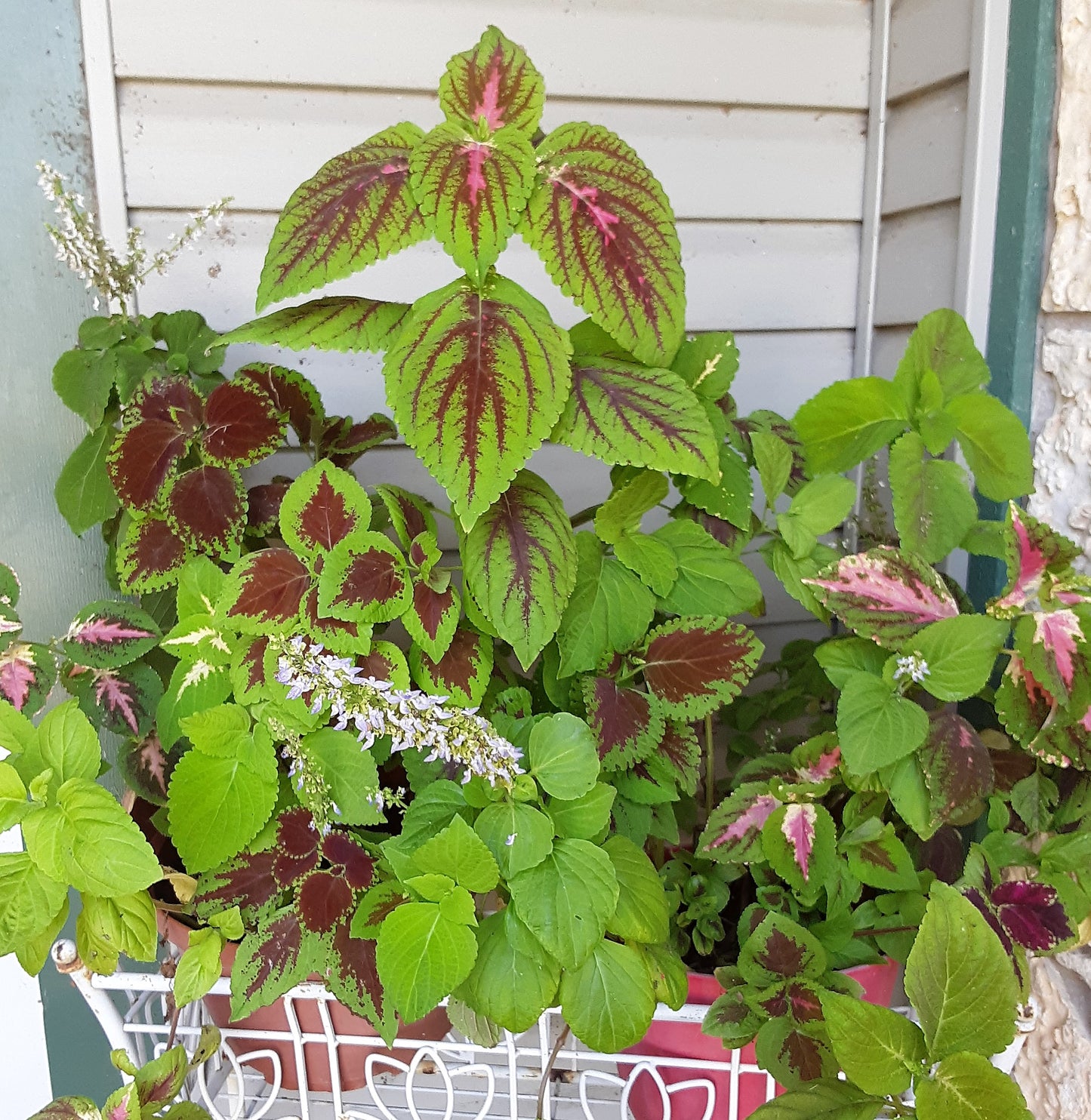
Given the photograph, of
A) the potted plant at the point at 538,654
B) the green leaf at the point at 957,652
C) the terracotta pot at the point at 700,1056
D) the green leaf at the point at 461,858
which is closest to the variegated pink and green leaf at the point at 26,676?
the potted plant at the point at 538,654

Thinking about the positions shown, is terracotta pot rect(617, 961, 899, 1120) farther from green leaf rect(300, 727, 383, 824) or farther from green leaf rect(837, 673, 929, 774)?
green leaf rect(300, 727, 383, 824)

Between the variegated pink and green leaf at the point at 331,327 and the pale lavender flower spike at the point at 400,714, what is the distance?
0.21 m

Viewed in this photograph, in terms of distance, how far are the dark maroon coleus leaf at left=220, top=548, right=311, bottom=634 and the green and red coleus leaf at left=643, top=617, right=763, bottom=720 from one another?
10.7 inches

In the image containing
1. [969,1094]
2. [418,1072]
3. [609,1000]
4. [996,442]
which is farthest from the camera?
[418,1072]

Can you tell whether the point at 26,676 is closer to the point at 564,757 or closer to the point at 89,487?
the point at 89,487

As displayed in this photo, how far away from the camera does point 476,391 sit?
0.56m

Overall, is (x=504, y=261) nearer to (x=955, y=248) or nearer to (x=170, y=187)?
(x=170, y=187)

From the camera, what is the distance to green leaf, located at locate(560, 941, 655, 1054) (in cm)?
59

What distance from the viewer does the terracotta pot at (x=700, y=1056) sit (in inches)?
26.8

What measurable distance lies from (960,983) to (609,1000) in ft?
0.73

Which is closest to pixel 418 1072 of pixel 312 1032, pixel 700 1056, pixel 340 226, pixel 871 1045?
pixel 312 1032

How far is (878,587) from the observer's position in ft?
2.13

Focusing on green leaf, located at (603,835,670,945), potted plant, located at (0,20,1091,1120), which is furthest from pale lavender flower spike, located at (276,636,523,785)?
green leaf, located at (603,835,670,945)

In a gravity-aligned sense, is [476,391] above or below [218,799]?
above
